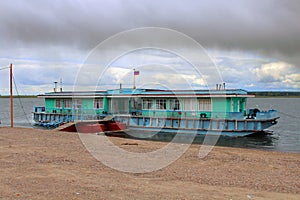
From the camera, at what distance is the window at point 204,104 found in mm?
29717

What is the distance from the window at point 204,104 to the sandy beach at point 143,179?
15.6 metres

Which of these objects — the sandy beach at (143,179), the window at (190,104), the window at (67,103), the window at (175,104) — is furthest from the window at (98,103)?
the sandy beach at (143,179)

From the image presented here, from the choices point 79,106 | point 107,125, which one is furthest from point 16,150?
point 79,106

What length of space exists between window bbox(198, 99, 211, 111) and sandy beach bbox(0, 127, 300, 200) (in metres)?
15.6

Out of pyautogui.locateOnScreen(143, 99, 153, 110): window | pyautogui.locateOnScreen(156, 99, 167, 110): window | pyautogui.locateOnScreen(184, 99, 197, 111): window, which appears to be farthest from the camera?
pyautogui.locateOnScreen(143, 99, 153, 110): window

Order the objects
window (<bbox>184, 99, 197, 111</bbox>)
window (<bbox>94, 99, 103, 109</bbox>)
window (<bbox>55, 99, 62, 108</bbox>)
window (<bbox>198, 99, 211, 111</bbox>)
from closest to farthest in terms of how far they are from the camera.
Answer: window (<bbox>198, 99, 211, 111</bbox>)
window (<bbox>184, 99, 197, 111</bbox>)
window (<bbox>94, 99, 103, 109</bbox>)
window (<bbox>55, 99, 62, 108</bbox>)

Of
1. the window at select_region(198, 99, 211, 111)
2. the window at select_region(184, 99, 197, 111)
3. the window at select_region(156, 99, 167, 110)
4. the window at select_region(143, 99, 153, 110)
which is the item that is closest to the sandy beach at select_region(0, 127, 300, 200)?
the window at select_region(198, 99, 211, 111)

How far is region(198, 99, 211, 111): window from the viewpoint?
29717 millimetres

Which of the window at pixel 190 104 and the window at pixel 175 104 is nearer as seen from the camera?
the window at pixel 190 104

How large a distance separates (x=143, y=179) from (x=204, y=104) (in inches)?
827

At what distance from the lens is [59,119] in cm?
3716

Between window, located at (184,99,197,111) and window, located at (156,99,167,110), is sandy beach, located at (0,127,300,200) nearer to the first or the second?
window, located at (184,99,197,111)

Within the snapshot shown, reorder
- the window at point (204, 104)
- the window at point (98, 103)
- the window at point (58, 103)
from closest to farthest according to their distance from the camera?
the window at point (204, 104)
the window at point (98, 103)
the window at point (58, 103)

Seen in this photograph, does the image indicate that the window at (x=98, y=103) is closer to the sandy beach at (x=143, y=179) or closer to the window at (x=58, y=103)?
the window at (x=58, y=103)
